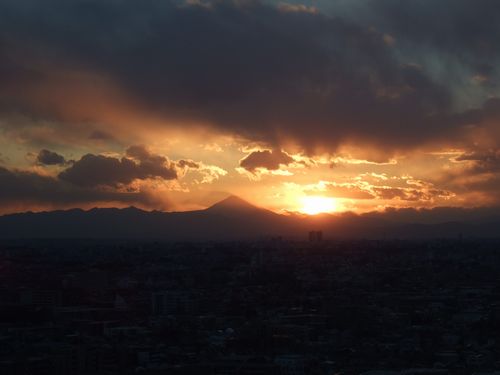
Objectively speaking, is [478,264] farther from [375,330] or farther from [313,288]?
[375,330]

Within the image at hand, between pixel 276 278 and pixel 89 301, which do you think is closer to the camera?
pixel 89 301

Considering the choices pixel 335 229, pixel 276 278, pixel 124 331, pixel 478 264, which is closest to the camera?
pixel 124 331

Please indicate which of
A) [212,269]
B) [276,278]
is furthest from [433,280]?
[212,269]

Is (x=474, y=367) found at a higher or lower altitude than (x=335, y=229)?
lower

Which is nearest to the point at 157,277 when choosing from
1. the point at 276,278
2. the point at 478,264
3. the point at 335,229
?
the point at 276,278

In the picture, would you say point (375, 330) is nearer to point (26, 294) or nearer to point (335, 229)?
point (26, 294)

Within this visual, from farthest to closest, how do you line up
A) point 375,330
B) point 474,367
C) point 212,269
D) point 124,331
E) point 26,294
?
point 212,269, point 26,294, point 375,330, point 124,331, point 474,367
